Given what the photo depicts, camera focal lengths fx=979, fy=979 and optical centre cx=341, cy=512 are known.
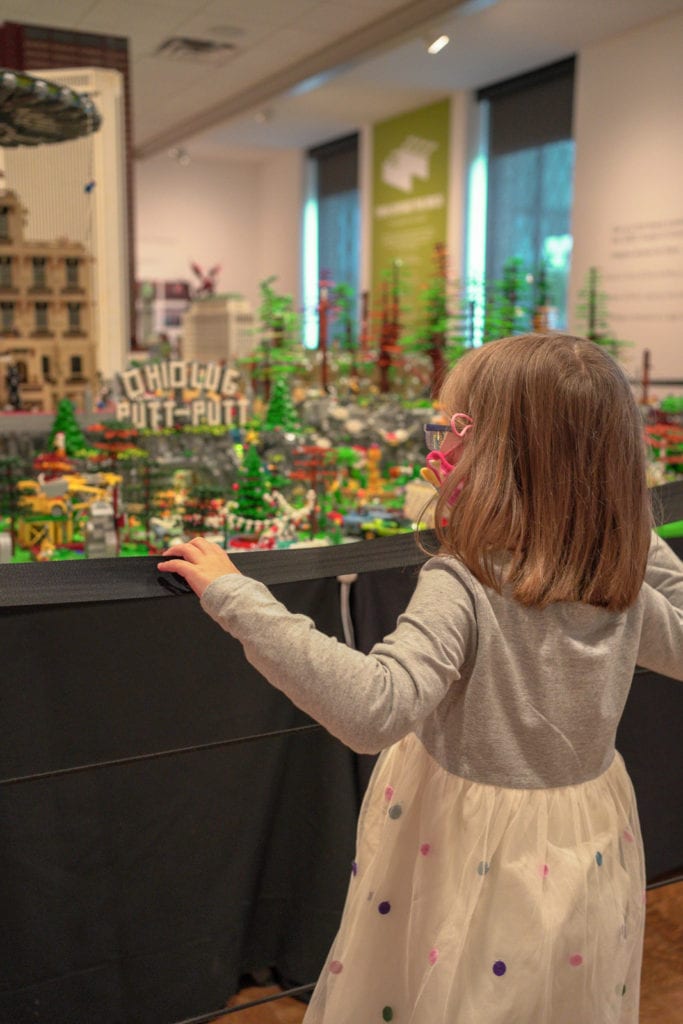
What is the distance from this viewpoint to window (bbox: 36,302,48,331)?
412 cm

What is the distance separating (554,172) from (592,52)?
103cm

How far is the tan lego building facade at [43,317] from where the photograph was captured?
3.97 metres

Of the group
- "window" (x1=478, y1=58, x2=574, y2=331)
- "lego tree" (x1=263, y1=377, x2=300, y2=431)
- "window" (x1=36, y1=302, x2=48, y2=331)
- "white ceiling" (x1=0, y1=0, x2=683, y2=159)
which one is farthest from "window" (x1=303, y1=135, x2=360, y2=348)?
"lego tree" (x1=263, y1=377, x2=300, y2=431)

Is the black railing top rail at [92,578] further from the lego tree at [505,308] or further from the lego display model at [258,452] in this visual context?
the lego tree at [505,308]

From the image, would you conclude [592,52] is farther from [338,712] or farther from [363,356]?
[338,712]

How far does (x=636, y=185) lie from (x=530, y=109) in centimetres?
173

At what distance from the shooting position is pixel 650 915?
1.87 m

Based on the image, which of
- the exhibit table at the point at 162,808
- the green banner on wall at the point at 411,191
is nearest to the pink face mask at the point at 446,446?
the exhibit table at the point at 162,808

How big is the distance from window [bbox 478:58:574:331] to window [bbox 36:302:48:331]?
3.81m

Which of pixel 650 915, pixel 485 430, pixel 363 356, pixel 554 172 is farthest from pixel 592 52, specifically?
pixel 485 430

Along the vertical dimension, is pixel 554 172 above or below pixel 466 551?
above

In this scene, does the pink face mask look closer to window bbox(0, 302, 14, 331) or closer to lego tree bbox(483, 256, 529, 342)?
window bbox(0, 302, 14, 331)

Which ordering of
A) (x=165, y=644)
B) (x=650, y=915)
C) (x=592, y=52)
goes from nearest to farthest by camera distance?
(x=165, y=644) < (x=650, y=915) < (x=592, y=52)

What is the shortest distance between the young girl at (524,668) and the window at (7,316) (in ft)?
11.3
